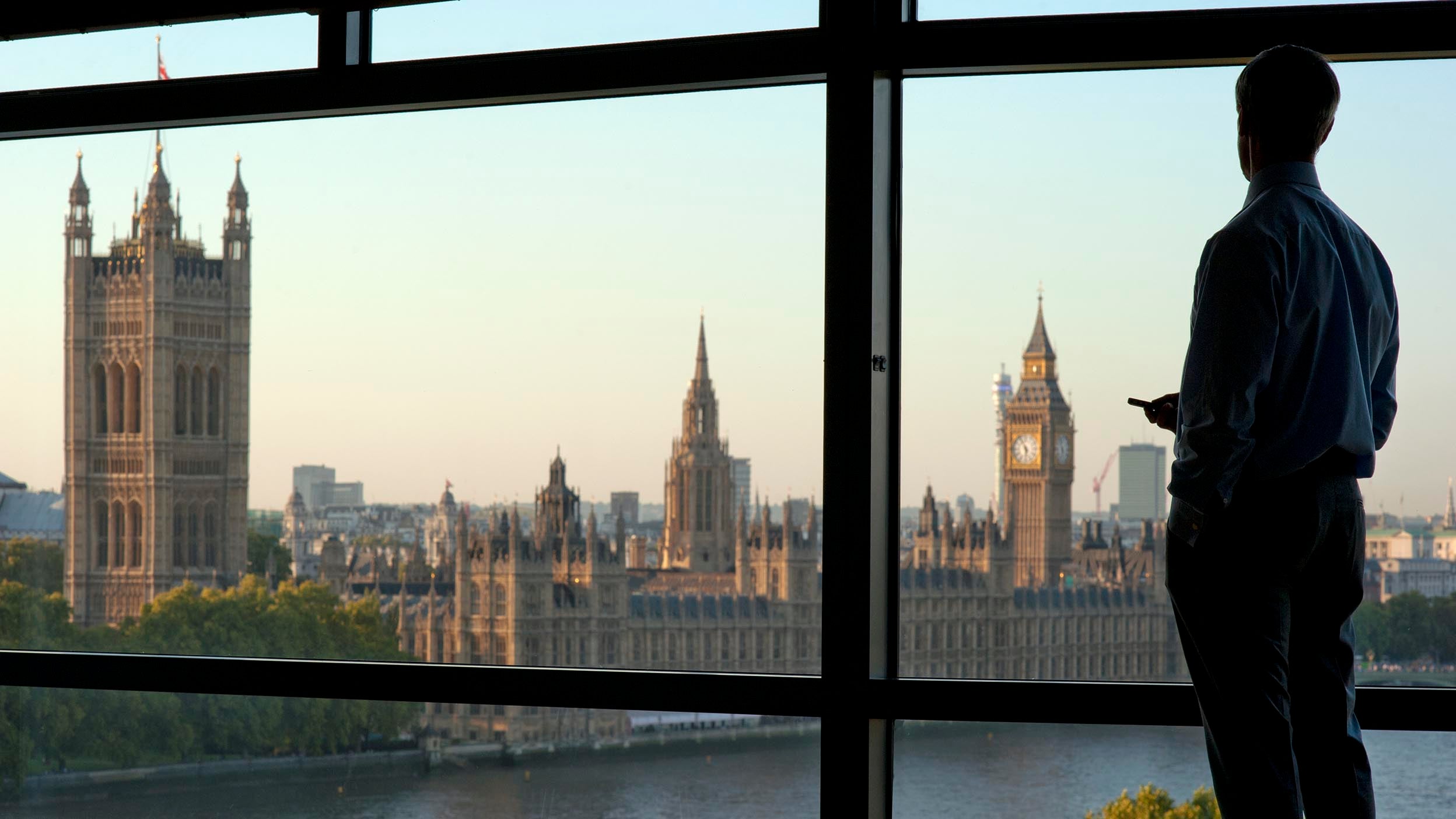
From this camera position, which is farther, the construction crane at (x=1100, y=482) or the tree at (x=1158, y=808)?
the construction crane at (x=1100, y=482)

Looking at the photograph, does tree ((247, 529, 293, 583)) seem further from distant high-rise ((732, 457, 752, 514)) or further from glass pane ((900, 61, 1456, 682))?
glass pane ((900, 61, 1456, 682))

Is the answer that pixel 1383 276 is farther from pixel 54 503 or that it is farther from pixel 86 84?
pixel 54 503

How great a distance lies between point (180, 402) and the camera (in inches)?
993

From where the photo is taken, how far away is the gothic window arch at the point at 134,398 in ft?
80.8

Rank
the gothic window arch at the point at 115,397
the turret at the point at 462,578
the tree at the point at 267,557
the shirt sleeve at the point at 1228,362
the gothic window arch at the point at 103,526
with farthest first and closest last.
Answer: the gothic window arch at the point at 115,397 < the tree at the point at 267,557 < the gothic window arch at the point at 103,526 < the turret at the point at 462,578 < the shirt sleeve at the point at 1228,362

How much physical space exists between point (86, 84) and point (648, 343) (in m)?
27.5

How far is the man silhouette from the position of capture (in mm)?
561

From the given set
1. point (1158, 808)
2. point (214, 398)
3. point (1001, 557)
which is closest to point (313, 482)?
point (214, 398)

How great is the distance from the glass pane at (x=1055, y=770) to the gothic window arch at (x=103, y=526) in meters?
15.4

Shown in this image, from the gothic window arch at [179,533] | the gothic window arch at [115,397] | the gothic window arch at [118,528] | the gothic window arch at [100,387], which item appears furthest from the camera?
the gothic window arch at [100,387]

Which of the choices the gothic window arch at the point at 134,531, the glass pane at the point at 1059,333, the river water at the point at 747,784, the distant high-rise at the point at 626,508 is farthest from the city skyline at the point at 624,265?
the river water at the point at 747,784

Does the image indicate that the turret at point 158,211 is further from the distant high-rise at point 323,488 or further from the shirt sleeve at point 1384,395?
the shirt sleeve at point 1384,395

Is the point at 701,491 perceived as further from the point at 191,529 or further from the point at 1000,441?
the point at 191,529

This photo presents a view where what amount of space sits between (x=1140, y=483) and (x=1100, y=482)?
1.83 m
